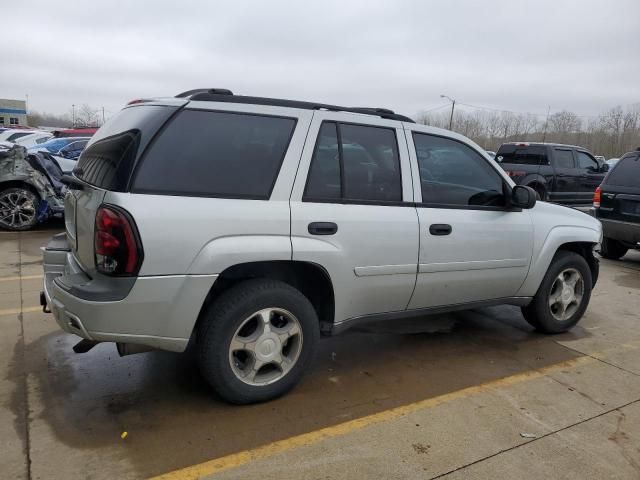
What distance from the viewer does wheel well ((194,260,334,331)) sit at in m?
3.11

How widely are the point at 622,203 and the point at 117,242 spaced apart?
24.9 ft

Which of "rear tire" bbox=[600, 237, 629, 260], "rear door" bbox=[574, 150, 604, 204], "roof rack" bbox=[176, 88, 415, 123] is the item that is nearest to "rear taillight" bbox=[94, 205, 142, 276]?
"roof rack" bbox=[176, 88, 415, 123]

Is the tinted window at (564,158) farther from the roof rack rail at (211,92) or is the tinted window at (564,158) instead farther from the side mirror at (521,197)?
the roof rack rail at (211,92)

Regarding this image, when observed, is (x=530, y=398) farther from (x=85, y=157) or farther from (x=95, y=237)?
(x=85, y=157)

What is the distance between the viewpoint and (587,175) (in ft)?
47.8

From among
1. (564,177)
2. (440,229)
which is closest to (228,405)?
(440,229)

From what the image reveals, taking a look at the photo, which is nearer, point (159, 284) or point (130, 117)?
point (159, 284)

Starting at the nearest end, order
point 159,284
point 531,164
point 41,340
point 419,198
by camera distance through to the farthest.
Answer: point 159,284, point 419,198, point 41,340, point 531,164

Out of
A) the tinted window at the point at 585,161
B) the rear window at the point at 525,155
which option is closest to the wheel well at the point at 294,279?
the rear window at the point at 525,155

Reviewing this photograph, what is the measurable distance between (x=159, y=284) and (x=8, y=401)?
132 cm

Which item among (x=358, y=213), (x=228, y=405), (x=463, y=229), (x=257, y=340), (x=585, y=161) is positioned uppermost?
(x=585, y=161)

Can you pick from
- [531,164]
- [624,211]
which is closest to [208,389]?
[624,211]

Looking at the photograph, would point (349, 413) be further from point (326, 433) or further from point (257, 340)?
point (257, 340)

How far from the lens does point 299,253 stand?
10.3 ft
